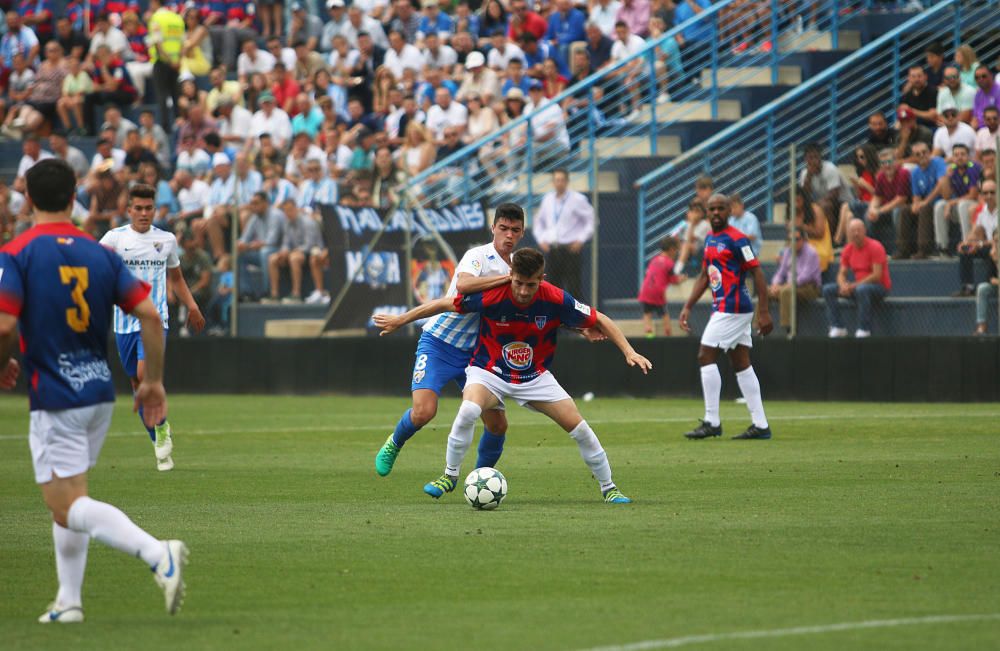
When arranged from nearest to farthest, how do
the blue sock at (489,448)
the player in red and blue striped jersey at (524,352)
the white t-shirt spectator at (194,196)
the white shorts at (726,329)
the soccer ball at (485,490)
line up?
the soccer ball at (485,490) < the player in red and blue striped jersey at (524,352) < the blue sock at (489,448) < the white shorts at (726,329) < the white t-shirt spectator at (194,196)

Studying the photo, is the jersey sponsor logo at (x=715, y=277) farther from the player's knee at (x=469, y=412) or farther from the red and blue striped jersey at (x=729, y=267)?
the player's knee at (x=469, y=412)

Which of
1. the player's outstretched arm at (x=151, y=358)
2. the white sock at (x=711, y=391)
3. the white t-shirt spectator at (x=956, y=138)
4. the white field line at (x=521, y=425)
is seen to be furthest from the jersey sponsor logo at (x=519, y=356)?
the white t-shirt spectator at (x=956, y=138)

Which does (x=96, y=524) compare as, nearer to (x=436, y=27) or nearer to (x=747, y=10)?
(x=747, y=10)

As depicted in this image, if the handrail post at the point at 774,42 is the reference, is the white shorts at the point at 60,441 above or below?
below

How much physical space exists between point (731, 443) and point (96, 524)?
9619 millimetres

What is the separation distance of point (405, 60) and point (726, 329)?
1457 cm

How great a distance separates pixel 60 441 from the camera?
6.89m

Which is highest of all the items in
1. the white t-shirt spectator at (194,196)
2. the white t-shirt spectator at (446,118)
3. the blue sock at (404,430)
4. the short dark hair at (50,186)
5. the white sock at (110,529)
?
the white t-shirt spectator at (446,118)

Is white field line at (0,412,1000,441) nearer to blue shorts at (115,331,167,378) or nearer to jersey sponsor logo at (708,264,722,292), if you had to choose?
jersey sponsor logo at (708,264,722,292)

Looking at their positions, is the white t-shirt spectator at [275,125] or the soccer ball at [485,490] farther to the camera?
the white t-shirt spectator at [275,125]

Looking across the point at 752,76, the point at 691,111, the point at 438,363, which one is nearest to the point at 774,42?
the point at 752,76

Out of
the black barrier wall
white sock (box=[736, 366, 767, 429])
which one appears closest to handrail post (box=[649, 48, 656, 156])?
the black barrier wall

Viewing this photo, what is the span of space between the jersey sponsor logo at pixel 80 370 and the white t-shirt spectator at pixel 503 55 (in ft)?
70.8

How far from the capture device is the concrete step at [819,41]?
27.0 meters
